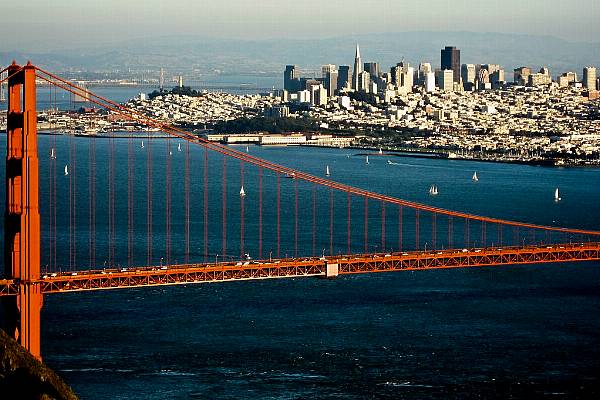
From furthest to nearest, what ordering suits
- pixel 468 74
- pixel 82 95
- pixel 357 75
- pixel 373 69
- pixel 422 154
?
pixel 468 74
pixel 373 69
pixel 357 75
pixel 422 154
pixel 82 95

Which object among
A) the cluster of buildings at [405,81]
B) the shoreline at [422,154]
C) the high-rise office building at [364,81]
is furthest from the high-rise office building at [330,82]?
the shoreline at [422,154]

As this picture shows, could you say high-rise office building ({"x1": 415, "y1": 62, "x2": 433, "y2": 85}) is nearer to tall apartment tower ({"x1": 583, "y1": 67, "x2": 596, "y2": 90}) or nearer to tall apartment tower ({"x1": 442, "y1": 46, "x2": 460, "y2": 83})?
tall apartment tower ({"x1": 442, "y1": 46, "x2": 460, "y2": 83})

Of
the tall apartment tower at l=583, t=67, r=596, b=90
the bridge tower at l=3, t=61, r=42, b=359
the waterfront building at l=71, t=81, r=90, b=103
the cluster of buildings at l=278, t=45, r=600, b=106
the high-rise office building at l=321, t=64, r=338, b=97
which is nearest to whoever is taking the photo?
the bridge tower at l=3, t=61, r=42, b=359

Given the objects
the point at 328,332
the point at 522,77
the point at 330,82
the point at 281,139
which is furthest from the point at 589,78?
the point at 328,332

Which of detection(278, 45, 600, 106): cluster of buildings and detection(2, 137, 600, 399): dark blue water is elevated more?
detection(278, 45, 600, 106): cluster of buildings

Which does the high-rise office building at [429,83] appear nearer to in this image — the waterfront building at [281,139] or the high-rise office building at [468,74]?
the high-rise office building at [468,74]

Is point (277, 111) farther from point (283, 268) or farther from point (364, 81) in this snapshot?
point (283, 268)

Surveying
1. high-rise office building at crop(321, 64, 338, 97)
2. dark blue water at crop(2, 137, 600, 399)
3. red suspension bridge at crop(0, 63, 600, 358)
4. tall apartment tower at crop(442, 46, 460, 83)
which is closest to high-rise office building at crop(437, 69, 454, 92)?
high-rise office building at crop(321, 64, 338, 97)
